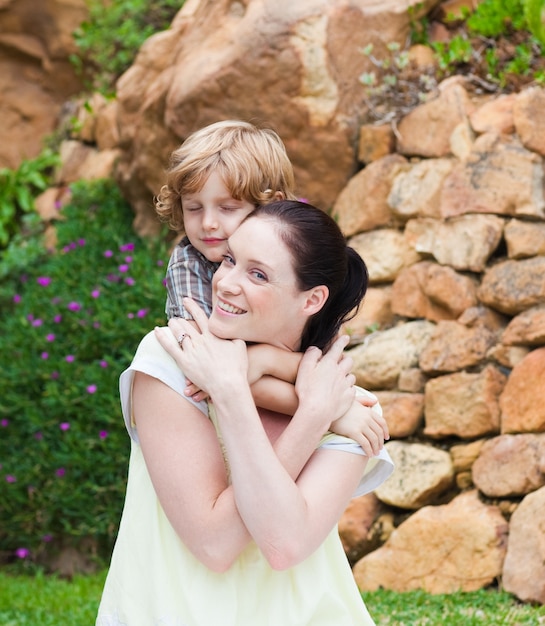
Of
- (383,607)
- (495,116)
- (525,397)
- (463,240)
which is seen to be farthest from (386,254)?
(383,607)

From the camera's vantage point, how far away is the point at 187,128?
608 cm

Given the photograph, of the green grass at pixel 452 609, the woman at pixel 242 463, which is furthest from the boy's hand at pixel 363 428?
the green grass at pixel 452 609

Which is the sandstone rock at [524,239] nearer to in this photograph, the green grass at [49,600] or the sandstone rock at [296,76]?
the sandstone rock at [296,76]

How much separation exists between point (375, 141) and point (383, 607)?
278cm

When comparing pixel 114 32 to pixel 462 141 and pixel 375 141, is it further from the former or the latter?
pixel 462 141

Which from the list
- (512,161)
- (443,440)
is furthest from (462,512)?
(512,161)

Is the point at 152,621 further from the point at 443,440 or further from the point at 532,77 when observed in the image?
the point at 532,77

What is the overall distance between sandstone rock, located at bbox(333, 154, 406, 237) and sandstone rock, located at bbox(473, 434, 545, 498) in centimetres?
159

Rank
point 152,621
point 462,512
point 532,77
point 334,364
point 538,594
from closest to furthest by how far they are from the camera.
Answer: point 152,621, point 334,364, point 538,594, point 462,512, point 532,77

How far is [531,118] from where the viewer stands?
5184mm

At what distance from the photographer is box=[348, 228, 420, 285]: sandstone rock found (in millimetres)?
5500

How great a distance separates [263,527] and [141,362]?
0.44 meters

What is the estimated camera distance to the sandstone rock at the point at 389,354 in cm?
517

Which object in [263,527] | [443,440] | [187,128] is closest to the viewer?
[263,527]
